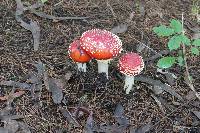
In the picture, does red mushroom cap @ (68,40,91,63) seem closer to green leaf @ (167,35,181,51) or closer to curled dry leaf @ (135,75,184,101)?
curled dry leaf @ (135,75,184,101)

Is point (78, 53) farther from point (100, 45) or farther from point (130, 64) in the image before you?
point (130, 64)

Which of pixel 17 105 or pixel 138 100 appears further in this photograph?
pixel 138 100

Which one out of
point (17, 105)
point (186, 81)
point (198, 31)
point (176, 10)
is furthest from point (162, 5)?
point (17, 105)

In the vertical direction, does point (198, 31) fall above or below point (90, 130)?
above

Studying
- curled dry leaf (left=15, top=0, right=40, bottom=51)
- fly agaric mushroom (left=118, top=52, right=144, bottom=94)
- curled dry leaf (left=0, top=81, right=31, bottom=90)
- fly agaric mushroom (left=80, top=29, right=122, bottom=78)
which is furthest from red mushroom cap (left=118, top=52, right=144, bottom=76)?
curled dry leaf (left=15, top=0, right=40, bottom=51)

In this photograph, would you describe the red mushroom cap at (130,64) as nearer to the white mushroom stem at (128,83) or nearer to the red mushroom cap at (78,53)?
the white mushroom stem at (128,83)

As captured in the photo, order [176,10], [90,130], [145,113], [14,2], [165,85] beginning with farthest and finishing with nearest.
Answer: [176,10]
[14,2]
[165,85]
[145,113]
[90,130]

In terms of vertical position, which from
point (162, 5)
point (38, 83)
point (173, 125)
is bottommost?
point (173, 125)

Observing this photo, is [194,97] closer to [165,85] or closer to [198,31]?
[165,85]

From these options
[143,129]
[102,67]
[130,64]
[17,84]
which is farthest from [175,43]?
[17,84]

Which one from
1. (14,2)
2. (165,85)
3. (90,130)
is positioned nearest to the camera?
(90,130)
